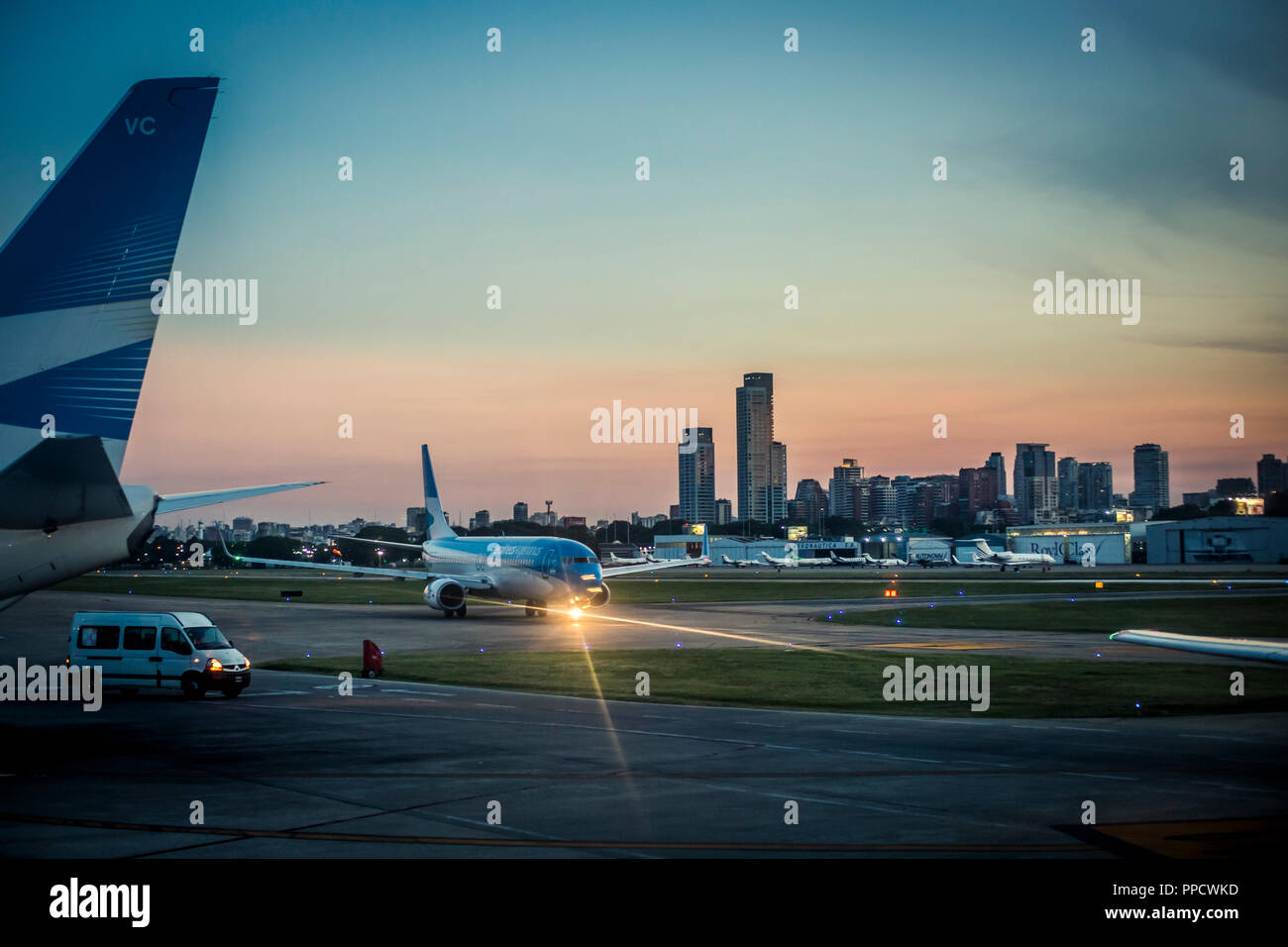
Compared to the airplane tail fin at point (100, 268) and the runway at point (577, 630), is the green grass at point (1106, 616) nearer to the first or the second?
the runway at point (577, 630)

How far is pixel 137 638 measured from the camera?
37.2 metres

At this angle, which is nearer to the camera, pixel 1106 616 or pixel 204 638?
pixel 204 638

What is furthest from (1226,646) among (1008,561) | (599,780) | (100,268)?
(1008,561)

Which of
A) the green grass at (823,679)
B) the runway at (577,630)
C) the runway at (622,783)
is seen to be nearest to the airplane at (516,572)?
the runway at (577,630)

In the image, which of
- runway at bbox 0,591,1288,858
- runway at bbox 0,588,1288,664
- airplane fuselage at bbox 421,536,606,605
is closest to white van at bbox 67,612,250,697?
runway at bbox 0,591,1288,858

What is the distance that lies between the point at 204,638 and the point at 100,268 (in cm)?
2232

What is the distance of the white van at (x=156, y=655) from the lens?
1444 inches

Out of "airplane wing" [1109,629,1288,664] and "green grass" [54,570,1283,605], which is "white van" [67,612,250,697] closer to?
"airplane wing" [1109,629,1288,664]

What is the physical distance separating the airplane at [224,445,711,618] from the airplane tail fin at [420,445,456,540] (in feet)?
19.7

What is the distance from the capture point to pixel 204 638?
37656mm

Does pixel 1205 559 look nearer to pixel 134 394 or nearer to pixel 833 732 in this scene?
pixel 833 732

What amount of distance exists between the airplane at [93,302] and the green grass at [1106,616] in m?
51.3
